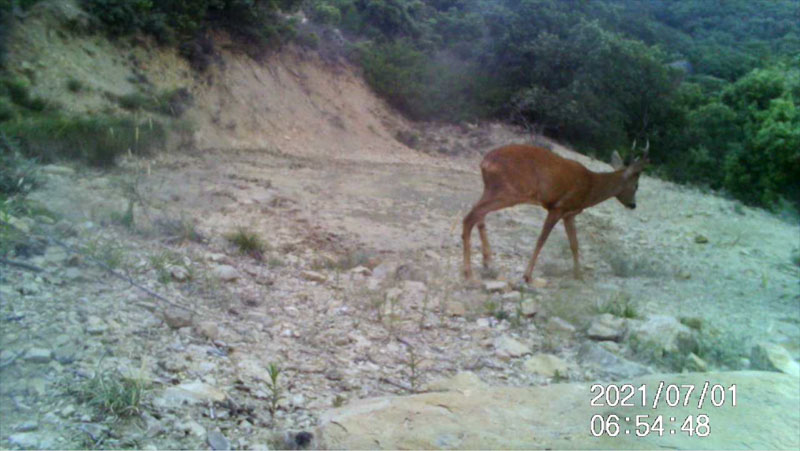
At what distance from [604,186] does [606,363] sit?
3.96 meters

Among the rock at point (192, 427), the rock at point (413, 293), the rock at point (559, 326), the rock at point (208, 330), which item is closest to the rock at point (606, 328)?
the rock at point (559, 326)

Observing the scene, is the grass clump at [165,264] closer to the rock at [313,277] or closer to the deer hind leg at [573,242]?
the rock at [313,277]

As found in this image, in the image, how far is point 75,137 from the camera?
443 inches

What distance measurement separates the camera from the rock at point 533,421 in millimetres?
4367

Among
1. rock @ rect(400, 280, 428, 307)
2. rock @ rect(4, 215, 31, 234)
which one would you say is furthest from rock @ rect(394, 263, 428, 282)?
rock @ rect(4, 215, 31, 234)

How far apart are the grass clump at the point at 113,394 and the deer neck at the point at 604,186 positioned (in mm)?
6627

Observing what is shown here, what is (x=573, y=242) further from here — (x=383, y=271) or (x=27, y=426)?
(x=27, y=426)

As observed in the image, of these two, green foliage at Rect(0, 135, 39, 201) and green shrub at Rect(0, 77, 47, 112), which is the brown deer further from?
green shrub at Rect(0, 77, 47, 112)

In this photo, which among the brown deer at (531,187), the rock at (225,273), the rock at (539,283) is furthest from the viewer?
the brown deer at (531,187)

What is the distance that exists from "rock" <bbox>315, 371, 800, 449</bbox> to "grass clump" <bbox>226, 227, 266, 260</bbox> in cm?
362

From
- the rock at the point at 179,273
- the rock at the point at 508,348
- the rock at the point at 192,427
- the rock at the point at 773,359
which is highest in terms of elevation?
the rock at the point at 773,359

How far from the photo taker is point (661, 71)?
1727 centimetres

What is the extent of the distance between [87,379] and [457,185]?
1140 cm

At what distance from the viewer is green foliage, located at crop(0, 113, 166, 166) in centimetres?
1059
